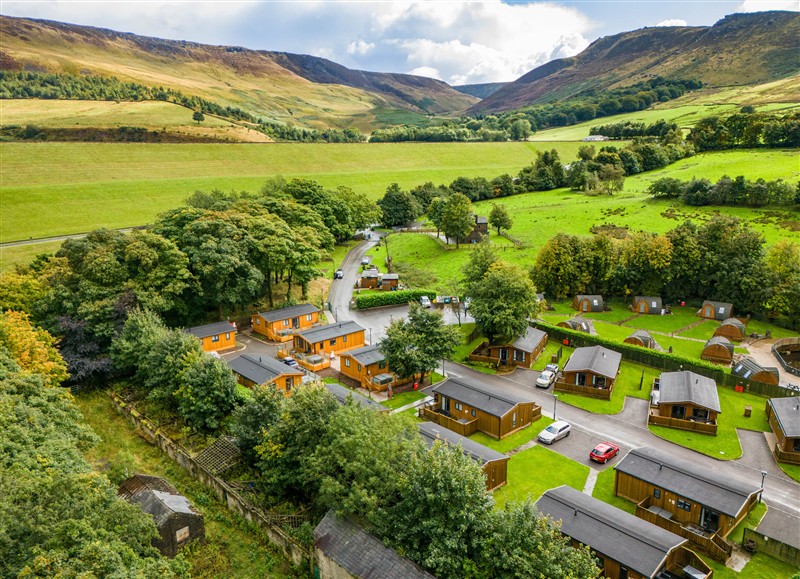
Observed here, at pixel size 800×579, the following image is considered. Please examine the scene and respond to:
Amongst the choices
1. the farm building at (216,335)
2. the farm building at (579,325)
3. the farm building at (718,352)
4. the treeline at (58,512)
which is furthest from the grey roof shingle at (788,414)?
the farm building at (216,335)

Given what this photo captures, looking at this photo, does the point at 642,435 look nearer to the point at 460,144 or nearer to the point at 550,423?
the point at 550,423

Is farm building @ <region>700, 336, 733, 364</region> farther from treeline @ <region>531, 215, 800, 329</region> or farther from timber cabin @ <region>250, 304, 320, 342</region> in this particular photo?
timber cabin @ <region>250, 304, 320, 342</region>

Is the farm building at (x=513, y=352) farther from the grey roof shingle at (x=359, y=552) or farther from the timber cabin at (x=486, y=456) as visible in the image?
the grey roof shingle at (x=359, y=552)

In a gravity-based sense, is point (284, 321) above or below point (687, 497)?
above

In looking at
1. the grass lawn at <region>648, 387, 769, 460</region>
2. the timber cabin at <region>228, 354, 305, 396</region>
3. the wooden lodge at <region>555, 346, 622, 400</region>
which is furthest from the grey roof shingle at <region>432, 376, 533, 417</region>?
the timber cabin at <region>228, 354, 305, 396</region>

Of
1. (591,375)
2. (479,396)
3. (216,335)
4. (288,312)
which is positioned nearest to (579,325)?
(591,375)

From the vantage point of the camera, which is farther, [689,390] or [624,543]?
[689,390]

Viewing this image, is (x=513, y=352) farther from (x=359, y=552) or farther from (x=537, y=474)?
(x=359, y=552)
